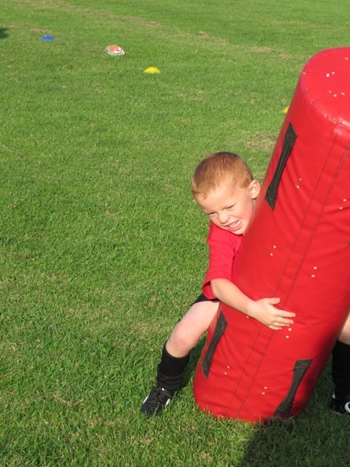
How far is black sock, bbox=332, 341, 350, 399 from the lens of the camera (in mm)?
3131

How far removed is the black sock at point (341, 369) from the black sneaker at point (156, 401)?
0.79 metres

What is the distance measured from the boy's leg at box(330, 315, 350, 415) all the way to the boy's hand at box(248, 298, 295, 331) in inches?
16.8

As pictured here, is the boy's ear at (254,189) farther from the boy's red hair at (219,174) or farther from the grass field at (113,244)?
the grass field at (113,244)

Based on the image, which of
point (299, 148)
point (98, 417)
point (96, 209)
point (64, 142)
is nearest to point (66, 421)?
point (98, 417)

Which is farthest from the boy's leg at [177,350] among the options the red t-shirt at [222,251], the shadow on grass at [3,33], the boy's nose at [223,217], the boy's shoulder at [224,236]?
the shadow on grass at [3,33]

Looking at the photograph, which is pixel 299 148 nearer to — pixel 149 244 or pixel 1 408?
pixel 1 408

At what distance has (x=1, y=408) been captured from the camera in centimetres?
327

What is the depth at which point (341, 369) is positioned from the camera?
3189 mm

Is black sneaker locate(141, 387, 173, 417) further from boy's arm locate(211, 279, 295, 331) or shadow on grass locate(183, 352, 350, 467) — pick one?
boy's arm locate(211, 279, 295, 331)

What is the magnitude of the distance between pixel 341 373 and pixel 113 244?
2259 mm

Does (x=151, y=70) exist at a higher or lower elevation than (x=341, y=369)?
lower

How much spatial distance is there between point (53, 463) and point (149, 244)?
2303 mm

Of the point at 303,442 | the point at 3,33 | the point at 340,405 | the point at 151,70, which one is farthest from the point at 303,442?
the point at 3,33

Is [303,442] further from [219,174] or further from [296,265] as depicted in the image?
[219,174]
